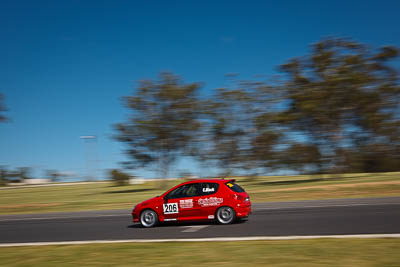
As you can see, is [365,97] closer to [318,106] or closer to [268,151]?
[318,106]

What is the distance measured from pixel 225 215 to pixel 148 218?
2.60 m

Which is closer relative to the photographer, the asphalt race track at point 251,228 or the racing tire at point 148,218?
the asphalt race track at point 251,228

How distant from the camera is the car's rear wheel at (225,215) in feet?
40.9

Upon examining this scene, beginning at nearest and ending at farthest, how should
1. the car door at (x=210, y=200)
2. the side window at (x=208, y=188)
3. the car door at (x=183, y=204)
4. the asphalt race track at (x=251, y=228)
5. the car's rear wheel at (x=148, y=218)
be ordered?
1. the asphalt race track at (x=251, y=228)
2. the car door at (x=210, y=200)
3. the side window at (x=208, y=188)
4. the car door at (x=183, y=204)
5. the car's rear wheel at (x=148, y=218)

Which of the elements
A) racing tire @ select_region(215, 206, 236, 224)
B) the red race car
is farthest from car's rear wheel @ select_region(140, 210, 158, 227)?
racing tire @ select_region(215, 206, 236, 224)

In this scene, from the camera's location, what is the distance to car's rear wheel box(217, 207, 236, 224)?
12.5 metres

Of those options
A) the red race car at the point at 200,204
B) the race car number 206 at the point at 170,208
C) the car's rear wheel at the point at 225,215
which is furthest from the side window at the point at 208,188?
the race car number 206 at the point at 170,208

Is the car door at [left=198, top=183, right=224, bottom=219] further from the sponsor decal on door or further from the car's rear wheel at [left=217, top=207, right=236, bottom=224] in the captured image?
the sponsor decal on door

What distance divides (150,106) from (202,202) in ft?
109

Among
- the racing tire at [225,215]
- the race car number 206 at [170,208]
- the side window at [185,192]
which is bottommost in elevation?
the racing tire at [225,215]

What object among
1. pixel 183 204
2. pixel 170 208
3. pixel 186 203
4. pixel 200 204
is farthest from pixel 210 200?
pixel 170 208

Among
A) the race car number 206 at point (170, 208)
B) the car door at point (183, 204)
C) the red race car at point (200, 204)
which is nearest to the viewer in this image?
the red race car at point (200, 204)

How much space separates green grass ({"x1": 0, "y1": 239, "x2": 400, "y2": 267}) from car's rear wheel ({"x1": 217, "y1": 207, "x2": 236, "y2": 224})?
3288 mm

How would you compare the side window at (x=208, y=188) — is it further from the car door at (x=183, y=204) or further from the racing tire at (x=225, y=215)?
the racing tire at (x=225, y=215)
